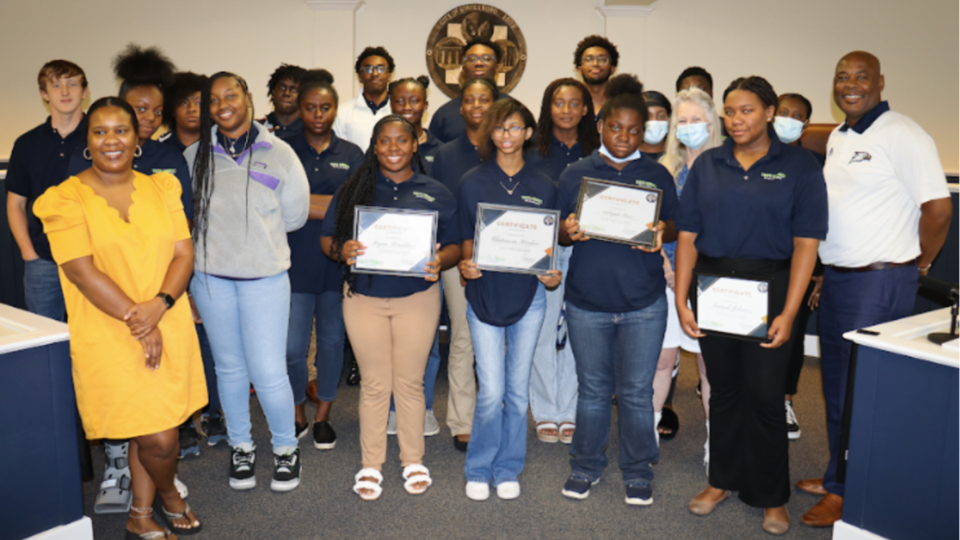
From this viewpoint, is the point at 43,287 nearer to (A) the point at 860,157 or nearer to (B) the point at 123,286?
(B) the point at 123,286

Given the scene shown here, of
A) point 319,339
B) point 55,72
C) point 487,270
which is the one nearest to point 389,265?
point 487,270

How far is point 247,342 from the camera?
289 cm

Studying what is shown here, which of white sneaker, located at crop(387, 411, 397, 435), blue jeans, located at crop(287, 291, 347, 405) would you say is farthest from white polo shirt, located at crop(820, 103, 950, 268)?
blue jeans, located at crop(287, 291, 347, 405)

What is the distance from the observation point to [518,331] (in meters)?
2.83

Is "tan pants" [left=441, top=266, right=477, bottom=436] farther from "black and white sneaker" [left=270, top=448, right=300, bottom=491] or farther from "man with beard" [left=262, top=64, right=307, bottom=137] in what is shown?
"man with beard" [left=262, top=64, right=307, bottom=137]

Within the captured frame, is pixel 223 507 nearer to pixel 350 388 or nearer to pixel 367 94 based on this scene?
pixel 350 388

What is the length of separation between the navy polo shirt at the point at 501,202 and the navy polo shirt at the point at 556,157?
474 mm

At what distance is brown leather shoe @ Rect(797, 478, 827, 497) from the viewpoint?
300 centimetres

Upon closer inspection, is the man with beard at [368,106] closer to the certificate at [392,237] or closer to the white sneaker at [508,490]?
the certificate at [392,237]

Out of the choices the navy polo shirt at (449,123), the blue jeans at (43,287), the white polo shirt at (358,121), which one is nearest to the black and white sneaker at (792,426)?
the navy polo shirt at (449,123)

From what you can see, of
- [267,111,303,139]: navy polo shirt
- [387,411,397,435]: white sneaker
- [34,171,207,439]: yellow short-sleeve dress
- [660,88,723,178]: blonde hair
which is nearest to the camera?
[34,171,207,439]: yellow short-sleeve dress

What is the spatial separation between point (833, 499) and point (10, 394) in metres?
3.06

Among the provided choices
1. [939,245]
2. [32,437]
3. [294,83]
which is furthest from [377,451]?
[939,245]

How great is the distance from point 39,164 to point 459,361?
2.08m
